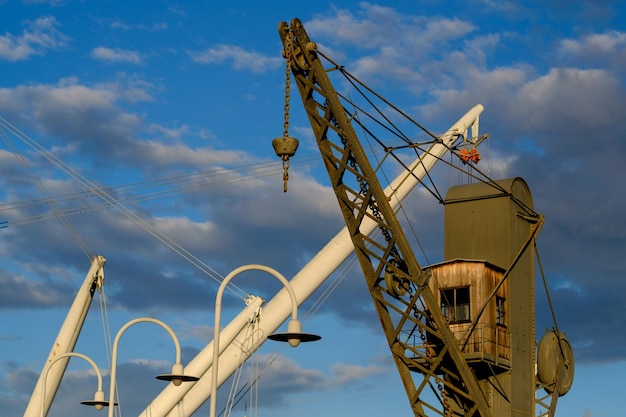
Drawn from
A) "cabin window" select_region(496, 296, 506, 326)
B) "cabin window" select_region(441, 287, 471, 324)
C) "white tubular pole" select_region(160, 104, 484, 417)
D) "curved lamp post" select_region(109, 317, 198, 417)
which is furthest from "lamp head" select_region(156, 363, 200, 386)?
"cabin window" select_region(496, 296, 506, 326)

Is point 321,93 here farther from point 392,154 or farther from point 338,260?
point 338,260

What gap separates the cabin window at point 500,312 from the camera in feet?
163

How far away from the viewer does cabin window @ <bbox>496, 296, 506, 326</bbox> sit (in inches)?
1950

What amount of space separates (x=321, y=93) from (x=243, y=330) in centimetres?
1456

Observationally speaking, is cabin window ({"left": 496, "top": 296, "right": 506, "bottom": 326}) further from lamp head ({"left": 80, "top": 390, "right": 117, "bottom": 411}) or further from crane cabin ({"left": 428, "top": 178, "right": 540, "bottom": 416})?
lamp head ({"left": 80, "top": 390, "right": 117, "bottom": 411})

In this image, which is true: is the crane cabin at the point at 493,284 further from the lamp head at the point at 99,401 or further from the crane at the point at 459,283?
the lamp head at the point at 99,401

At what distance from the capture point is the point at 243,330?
54.1m

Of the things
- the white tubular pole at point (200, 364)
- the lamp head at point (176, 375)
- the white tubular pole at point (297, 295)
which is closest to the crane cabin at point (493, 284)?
the white tubular pole at point (297, 295)

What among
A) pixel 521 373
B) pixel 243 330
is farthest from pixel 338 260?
pixel 521 373

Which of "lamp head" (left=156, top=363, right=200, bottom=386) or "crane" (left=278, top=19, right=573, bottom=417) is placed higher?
"crane" (left=278, top=19, right=573, bottom=417)

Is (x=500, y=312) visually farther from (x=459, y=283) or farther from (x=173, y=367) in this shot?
(x=173, y=367)

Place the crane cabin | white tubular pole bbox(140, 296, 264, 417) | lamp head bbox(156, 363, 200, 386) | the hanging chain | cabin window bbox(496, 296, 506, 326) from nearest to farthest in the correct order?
1. lamp head bbox(156, 363, 200, 386)
2. the hanging chain
3. the crane cabin
4. cabin window bbox(496, 296, 506, 326)
5. white tubular pole bbox(140, 296, 264, 417)

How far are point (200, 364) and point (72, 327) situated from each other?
7196 mm

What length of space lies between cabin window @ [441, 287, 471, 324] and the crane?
0.05 metres
